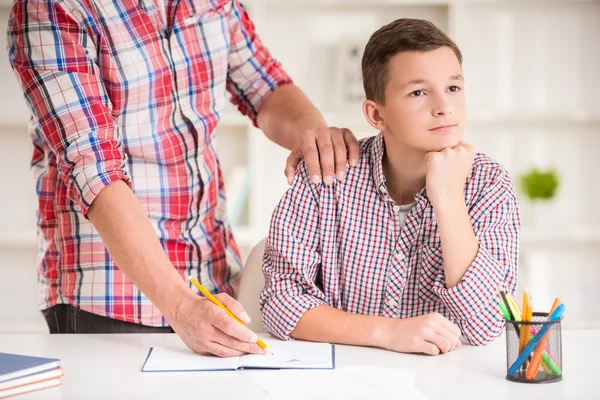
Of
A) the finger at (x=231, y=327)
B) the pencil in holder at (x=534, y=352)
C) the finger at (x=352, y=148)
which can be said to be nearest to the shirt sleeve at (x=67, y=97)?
the finger at (x=231, y=327)

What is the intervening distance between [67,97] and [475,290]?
804mm

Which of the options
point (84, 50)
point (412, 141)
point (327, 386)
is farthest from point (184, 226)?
point (327, 386)

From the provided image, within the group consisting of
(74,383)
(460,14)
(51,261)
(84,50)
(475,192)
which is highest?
(460,14)

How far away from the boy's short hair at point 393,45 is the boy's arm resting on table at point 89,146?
0.52 meters

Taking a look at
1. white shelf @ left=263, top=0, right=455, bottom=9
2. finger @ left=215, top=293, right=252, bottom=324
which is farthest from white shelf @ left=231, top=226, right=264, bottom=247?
finger @ left=215, top=293, right=252, bottom=324

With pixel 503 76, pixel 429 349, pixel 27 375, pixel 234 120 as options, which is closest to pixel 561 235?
pixel 503 76

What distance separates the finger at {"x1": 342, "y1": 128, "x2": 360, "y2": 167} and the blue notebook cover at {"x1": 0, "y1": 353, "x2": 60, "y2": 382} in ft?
2.40

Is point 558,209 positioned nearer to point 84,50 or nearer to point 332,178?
point 332,178

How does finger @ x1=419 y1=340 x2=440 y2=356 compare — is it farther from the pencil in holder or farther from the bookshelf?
the bookshelf

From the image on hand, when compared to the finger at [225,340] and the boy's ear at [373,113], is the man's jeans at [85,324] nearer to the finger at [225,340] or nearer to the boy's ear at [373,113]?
the finger at [225,340]

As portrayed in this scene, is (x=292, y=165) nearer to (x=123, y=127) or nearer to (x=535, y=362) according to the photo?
(x=123, y=127)

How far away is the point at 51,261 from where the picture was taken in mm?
1644

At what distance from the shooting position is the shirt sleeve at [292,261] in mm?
1396

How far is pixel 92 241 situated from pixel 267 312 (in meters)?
0.41
